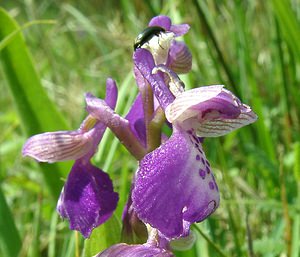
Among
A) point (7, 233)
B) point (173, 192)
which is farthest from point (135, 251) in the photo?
point (7, 233)

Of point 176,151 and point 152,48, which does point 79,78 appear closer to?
point 152,48

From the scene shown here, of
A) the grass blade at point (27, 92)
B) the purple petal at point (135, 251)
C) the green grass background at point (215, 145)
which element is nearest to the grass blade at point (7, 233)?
the green grass background at point (215, 145)

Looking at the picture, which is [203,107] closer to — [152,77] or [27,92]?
[152,77]

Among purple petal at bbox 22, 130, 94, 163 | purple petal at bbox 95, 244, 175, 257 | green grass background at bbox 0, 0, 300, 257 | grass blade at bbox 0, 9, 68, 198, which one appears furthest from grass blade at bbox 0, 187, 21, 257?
purple petal at bbox 95, 244, 175, 257

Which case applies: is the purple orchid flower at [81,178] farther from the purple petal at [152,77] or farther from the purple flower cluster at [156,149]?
the purple petal at [152,77]

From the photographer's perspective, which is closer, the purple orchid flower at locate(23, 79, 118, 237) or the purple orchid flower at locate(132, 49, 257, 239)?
the purple orchid flower at locate(132, 49, 257, 239)

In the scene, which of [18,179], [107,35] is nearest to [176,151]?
[18,179]

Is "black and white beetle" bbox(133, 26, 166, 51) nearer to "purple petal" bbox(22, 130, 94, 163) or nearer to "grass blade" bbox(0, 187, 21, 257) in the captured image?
"purple petal" bbox(22, 130, 94, 163)
